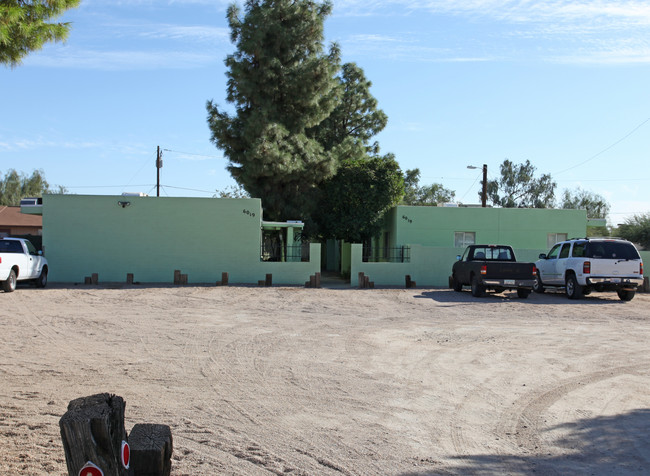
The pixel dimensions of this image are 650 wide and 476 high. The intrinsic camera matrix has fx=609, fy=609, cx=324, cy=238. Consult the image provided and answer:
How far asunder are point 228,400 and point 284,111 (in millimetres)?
26249

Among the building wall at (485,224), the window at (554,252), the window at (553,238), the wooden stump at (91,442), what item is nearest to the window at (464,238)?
the building wall at (485,224)

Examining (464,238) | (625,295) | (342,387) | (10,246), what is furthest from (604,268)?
(10,246)

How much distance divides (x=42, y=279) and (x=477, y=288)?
1616cm

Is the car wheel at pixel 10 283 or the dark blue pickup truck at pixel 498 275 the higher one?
the dark blue pickup truck at pixel 498 275

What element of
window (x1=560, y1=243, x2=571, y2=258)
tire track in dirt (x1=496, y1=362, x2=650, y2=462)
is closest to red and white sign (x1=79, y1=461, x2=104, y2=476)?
tire track in dirt (x1=496, y1=362, x2=650, y2=462)

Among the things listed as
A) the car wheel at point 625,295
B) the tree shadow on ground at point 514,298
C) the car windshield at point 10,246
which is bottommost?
the tree shadow on ground at point 514,298

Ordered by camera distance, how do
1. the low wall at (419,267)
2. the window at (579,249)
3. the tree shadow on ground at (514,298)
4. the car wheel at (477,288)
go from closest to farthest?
1. the tree shadow on ground at (514,298)
2. the window at (579,249)
3. the car wheel at (477,288)
4. the low wall at (419,267)

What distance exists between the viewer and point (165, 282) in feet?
85.1

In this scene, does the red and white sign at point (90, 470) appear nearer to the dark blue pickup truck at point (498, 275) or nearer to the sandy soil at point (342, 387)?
the sandy soil at point (342, 387)

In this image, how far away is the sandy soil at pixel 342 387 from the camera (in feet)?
18.7

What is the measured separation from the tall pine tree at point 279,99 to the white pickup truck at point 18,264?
36.6ft

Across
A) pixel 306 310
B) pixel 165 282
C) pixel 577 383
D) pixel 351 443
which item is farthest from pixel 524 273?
pixel 351 443

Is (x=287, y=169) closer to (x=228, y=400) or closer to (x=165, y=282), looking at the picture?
(x=165, y=282)

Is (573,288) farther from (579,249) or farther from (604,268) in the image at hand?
(579,249)
